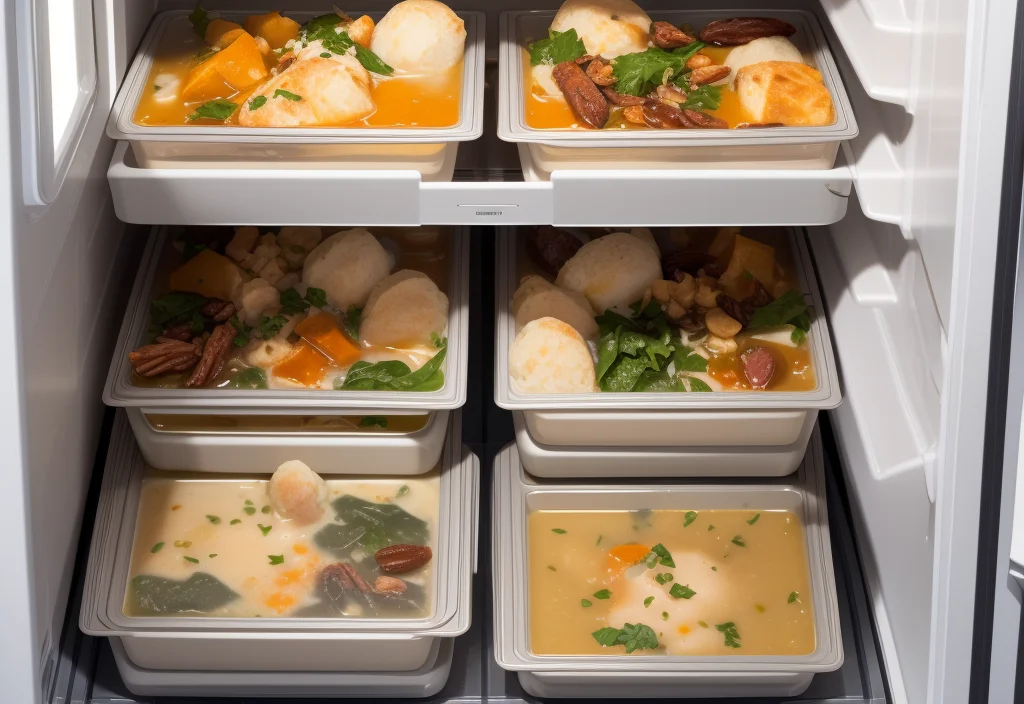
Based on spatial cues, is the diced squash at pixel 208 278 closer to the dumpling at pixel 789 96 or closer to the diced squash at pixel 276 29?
the diced squash at pixel 276 29

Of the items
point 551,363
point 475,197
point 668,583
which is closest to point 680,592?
point 668,583

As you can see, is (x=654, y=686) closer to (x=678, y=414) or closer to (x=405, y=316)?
(x=678, y=414)

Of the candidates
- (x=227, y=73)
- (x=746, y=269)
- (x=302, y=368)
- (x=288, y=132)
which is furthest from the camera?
(x=746, y=269)

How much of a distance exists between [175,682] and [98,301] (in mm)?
461

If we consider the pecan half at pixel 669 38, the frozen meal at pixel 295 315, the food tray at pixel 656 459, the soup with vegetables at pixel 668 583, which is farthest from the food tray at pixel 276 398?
the pecan half at pixel 669 38

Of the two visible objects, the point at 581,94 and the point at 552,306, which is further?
the point at 552,306

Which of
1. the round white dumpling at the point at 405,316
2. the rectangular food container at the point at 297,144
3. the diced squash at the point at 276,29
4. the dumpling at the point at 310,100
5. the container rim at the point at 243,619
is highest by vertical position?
the diced squash at the point at 276,29

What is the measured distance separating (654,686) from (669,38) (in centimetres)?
77

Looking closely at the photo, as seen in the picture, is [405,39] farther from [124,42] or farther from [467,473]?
[467,473]

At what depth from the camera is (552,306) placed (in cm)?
148

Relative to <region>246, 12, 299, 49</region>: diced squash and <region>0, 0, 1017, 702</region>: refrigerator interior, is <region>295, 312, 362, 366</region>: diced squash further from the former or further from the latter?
<region>246, 12, 299, 49</region>: diced squash

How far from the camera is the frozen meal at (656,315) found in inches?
55.7

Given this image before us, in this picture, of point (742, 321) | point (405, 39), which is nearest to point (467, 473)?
point (742, 321)

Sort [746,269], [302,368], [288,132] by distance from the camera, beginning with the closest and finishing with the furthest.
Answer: [288,132], [302,368], [746,269]
